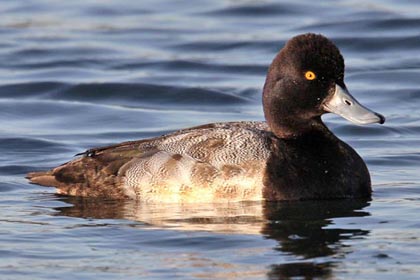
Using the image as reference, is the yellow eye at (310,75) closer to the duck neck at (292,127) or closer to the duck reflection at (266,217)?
the duck neck at (292,127)

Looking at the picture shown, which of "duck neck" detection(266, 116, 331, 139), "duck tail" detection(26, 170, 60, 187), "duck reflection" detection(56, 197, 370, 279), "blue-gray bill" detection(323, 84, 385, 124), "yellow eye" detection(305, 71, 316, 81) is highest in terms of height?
"yellow eye" detection(305, 71, 316, 81)

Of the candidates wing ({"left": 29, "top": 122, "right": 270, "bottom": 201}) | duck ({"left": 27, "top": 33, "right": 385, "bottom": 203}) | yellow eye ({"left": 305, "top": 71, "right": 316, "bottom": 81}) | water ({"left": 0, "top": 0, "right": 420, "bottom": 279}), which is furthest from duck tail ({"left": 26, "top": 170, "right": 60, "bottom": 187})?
yellow eye ({"left": 305, "top": 71, "right": 316, "bottom": 81})

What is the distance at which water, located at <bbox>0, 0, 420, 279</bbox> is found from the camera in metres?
9.54

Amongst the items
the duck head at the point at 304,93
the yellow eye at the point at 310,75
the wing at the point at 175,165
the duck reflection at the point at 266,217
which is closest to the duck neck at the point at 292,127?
the duck head at the point at 304,93

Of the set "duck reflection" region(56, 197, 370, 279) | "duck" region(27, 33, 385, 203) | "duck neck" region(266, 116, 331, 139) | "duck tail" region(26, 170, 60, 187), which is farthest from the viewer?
"duck tail" region(26, 170, 60, 187)

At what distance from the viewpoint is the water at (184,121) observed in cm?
954

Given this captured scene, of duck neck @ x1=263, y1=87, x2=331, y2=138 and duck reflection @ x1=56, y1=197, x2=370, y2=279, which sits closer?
duck reflection @ x1=56, y1=197, x2=370, y2=279

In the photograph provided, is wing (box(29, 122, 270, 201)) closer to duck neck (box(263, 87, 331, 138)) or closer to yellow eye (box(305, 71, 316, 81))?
duck neck (box(263, 87, 331, 138))

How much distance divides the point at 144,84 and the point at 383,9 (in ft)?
19.5

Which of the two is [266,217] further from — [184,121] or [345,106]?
[184,121]

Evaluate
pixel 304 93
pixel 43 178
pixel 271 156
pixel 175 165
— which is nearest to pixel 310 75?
pixel 304 93

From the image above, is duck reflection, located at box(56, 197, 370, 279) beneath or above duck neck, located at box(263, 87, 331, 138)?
beneath

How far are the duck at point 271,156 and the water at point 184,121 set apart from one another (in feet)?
0.54

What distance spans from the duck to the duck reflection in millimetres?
104
